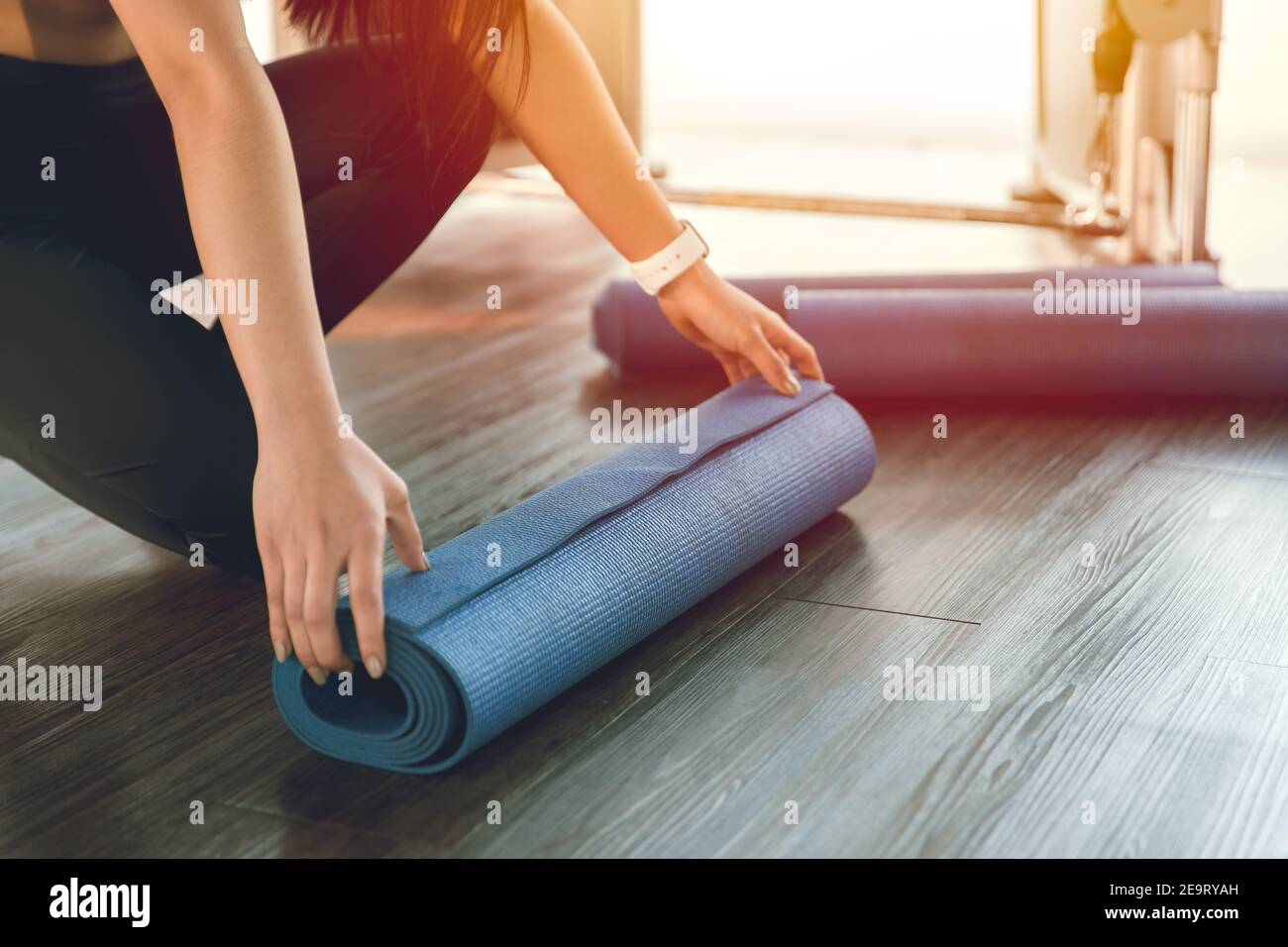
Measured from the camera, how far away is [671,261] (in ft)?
5.49

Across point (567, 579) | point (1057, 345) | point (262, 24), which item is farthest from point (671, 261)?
point (262, 24)

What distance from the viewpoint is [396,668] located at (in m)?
1.17

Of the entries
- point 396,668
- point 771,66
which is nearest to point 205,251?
point 396,668

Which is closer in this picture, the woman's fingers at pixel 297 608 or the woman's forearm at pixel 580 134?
Result: the woman's fingers at pixel 297 608

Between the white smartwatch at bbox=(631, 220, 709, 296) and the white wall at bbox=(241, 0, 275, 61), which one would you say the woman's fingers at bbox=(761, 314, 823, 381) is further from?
the white wall at bbox=(241, 0, 275, 61)

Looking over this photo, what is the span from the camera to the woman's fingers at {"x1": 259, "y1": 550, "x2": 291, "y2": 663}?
1.10 meters

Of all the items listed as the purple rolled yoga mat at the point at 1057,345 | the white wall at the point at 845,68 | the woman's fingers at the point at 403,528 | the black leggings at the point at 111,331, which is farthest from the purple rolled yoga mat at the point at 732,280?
the white wall at the point at 845,68

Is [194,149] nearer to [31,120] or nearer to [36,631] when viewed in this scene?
[31,120]

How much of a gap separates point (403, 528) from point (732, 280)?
4.23 ft

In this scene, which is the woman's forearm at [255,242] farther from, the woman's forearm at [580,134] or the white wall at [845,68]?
the white wall at [845,68]

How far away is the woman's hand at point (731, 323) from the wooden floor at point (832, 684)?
21 centimetres

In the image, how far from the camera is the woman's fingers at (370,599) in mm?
1087

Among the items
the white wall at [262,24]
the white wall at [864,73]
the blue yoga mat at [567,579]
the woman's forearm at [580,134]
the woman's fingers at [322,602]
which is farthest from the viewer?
the white wall at [864,73]

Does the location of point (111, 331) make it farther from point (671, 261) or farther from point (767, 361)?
point (767, 361)
